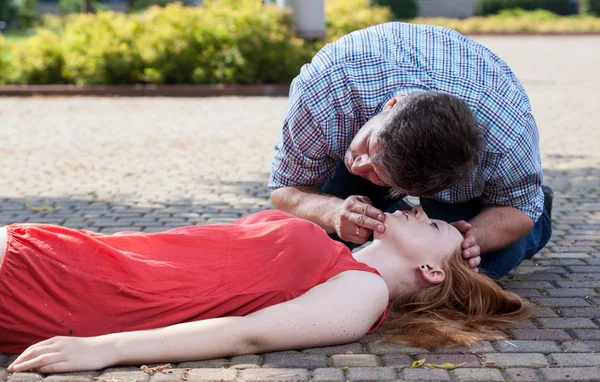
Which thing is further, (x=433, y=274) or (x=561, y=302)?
(x=561, y=302)

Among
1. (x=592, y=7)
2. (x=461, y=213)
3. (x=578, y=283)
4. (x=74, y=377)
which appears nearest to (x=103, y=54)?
(x=461, y=213)

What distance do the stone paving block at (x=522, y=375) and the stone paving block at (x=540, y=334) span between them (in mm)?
387

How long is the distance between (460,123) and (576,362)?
100 cm

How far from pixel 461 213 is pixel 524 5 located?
40078mm

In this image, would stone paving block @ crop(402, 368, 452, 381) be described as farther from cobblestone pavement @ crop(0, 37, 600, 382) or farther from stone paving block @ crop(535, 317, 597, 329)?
stone paving block @ crop(535, 317, 597, 329)

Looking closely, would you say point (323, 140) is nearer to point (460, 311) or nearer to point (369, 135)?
point (369, 135)

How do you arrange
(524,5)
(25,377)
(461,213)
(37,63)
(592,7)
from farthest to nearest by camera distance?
(524,5) < (592,7) < (37,63) < (461,213) < (25,377)

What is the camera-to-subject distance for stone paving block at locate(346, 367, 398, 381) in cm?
293

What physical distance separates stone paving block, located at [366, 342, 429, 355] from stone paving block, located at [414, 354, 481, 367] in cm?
5

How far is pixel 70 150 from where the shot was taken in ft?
29.7

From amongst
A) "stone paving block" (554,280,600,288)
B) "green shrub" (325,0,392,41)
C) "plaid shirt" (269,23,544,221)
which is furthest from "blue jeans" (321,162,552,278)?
"green shrub" (325,0,392,41)

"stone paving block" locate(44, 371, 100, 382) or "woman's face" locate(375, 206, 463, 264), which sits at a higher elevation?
"woman's face" locate(375, 206, 463, 264)

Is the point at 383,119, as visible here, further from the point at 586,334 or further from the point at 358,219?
the point at 586,334

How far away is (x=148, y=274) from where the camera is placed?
3.14 m
